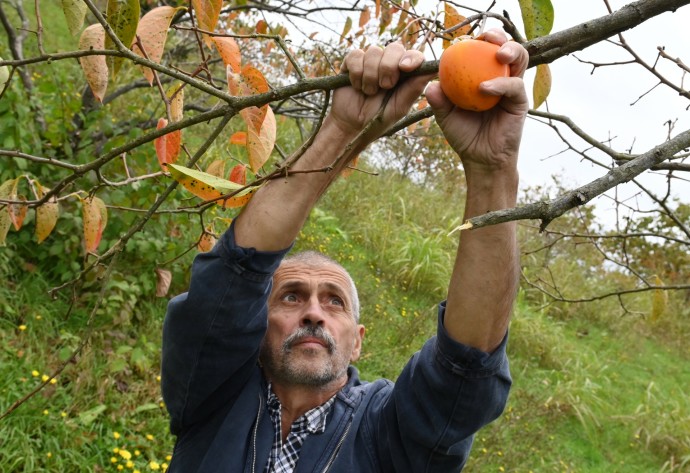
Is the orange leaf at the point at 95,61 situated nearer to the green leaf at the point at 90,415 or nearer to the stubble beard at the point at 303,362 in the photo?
the stubble beard at the point at 303,362

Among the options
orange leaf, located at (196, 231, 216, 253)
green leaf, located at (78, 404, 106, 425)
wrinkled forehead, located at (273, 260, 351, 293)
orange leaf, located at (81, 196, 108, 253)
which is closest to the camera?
orange leaf, located at (81, 196, 108, 253)

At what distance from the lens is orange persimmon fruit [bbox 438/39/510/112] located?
89 cm

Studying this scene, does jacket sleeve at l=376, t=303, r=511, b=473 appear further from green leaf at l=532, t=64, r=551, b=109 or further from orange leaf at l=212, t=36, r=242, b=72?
orange leaf at l=212, t=36, r=242, b=72

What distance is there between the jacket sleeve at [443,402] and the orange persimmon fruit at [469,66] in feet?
1.93

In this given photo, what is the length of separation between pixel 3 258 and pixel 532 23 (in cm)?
310

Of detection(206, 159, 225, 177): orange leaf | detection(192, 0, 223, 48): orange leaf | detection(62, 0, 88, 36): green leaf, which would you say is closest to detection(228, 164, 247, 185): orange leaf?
detection(206, 159, 225, 177): orange leaf

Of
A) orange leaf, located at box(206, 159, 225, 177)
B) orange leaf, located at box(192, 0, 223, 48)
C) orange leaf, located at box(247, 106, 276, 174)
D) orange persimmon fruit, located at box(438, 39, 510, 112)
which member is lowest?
orange leaf, located at box(247, 106, 276, 174)

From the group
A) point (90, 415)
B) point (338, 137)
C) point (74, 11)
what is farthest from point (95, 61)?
point (90, 415)

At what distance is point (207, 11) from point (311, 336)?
101cm

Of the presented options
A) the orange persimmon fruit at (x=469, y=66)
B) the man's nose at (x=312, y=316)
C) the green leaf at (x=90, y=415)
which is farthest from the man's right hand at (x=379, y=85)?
the green leaf at (x=90, y=415)

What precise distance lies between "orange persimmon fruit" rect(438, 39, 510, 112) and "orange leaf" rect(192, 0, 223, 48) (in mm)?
458

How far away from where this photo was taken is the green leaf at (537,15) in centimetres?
91

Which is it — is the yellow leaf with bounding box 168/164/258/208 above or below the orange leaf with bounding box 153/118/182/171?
below

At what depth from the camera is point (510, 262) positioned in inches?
48.4
